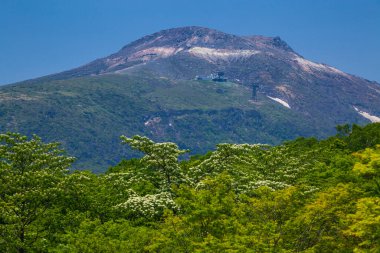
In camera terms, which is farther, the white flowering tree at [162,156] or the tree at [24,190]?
the white flowering tree at [162,156]

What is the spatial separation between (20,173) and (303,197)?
27.0 metres

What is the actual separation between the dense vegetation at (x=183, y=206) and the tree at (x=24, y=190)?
96mm

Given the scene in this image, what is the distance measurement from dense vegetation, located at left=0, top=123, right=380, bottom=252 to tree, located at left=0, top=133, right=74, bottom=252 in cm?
10

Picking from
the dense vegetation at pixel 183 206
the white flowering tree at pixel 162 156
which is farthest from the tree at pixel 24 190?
the white flowering tree at pixel 162 156

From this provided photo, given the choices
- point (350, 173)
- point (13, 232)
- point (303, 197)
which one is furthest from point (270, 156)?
point (13, 232)

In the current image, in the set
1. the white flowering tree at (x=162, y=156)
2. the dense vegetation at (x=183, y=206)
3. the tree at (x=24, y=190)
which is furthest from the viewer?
the white flowering tree at (x=162, y=156)

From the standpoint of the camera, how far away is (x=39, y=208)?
1970 inches

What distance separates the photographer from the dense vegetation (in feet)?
130

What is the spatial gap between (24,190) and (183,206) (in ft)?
48.1

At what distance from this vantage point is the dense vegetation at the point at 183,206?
130 feet

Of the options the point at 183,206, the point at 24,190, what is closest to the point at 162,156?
the point at 183,206

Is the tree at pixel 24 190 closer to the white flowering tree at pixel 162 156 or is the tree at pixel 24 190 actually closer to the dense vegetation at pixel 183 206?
the dense vegetation at pixel 183 206

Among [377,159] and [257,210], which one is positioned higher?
[377,159]

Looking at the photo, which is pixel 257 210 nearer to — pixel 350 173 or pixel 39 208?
pixel 350 173
